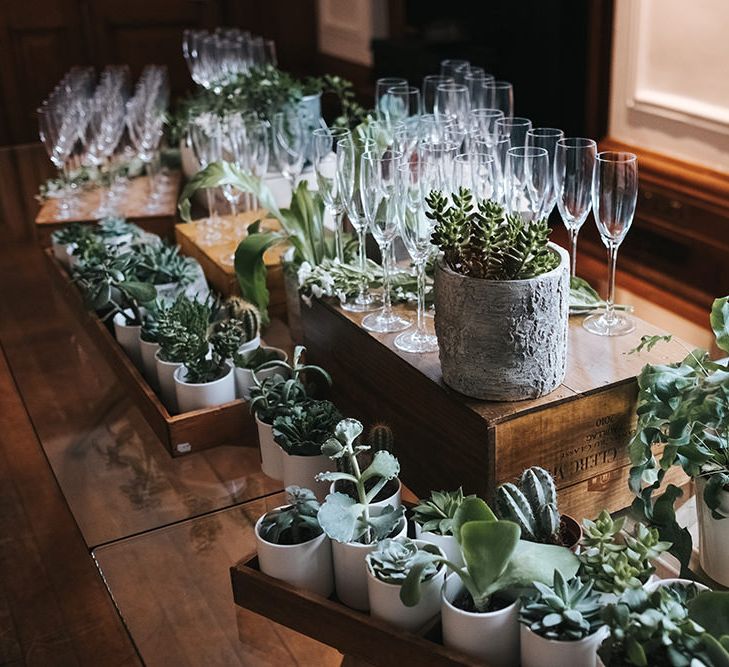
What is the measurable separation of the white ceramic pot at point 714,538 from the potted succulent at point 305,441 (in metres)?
0.43

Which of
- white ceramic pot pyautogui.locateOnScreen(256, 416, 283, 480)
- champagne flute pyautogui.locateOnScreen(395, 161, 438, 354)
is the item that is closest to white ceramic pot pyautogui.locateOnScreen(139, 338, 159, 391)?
white ceramic pot pyautogui.locateOnScreen(256, 416, 283, 480)

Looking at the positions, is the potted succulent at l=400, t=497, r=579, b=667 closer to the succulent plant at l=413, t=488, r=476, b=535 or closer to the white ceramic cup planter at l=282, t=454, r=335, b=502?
the succulent plant at l=413, t=488, r=476, b=535

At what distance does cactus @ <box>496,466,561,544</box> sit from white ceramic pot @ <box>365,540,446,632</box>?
87 mm

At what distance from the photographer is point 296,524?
1.05 m

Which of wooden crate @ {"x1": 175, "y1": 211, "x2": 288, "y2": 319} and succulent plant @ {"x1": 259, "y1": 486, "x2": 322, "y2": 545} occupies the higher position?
succulent plant @ {"x1": 259, "y1": 486, "x2": 322, "y2": 545}

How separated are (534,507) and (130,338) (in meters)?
0.87

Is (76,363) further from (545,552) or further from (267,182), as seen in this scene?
(545,552)

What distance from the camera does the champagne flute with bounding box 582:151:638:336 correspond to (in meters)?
1.26

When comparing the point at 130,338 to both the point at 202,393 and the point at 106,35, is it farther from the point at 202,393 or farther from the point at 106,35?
the point at 106,35

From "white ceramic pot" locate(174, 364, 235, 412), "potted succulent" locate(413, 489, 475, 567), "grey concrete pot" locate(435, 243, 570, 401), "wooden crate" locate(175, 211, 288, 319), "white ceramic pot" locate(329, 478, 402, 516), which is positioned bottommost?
"wooden crate" locate(175, 211, 288, 319)

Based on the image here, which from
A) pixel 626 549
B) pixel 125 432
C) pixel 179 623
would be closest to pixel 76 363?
pixel 125 432

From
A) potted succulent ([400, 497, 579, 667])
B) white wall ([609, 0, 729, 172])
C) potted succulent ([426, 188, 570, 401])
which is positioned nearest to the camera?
potted succulent ([400, 497, 579, 667])

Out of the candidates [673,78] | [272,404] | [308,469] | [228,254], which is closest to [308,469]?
[308,469]

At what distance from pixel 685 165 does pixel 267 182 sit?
1366mm
